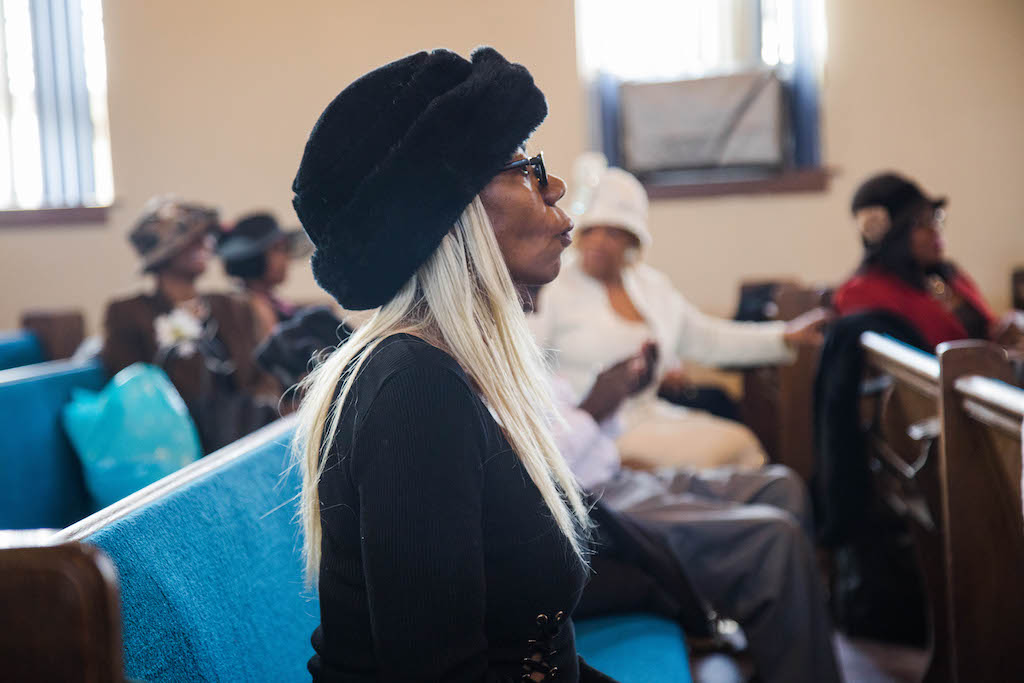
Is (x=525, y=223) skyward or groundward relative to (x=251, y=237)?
skyward

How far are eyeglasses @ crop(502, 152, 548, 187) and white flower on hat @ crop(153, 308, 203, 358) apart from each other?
2.22 m

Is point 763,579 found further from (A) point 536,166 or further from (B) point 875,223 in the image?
(B) point 875,223

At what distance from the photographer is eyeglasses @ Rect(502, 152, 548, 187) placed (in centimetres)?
105

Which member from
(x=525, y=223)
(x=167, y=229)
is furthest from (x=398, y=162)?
(x=167, y=229)

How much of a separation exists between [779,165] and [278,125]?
103 inches

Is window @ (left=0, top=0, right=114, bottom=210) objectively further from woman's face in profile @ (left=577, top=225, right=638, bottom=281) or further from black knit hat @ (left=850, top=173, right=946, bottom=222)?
black knit hat @ (left=850, top=173, right=946, bottom=222)

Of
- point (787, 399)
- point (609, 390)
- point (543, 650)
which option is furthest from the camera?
point (787, 399)

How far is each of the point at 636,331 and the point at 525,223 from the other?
223 cm

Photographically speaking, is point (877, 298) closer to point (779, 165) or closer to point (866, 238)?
point (866, 238)

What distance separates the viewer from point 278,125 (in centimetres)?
511

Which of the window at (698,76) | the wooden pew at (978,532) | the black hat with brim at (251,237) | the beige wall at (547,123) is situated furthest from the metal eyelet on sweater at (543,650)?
the window at (698,76)

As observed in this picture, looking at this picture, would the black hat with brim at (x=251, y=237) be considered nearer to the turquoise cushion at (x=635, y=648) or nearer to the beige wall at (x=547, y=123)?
the beige wall at (x=547, y=123)

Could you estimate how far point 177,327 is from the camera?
3.17m

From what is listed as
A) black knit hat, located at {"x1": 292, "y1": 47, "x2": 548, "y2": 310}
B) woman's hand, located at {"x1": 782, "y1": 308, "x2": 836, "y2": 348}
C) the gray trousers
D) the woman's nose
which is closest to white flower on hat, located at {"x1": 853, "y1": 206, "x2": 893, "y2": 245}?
woman's hand, located at {"x1": 782, "y1": 308, "x2": 836, "y2": 348}
